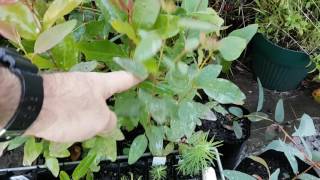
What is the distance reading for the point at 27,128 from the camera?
2.18 ft

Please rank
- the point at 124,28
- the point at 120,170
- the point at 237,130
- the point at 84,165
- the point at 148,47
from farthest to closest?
1. the point at 237,130
2. the point at 120,170
3. the point at 84,165
4. the point at 124,28
5. the point at 148,47

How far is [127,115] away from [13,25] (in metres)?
0.27

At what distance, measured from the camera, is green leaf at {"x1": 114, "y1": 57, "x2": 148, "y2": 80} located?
0.67 meters

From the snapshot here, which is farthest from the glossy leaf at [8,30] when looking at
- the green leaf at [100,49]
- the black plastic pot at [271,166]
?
the black plastic pot at [271,166]

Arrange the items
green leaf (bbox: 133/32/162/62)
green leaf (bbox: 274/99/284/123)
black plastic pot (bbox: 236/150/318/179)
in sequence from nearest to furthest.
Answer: green leaf (bbox: 133/32/162/62) → green leaf (bbox: 274/99/284/123) → black plastic pot (bbox: 236/150/318/179)

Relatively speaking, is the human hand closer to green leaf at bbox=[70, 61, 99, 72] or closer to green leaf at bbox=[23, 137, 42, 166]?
green leaf at bbox=[70, 61, 99, 72]

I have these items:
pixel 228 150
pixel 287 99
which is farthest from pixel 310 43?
pixel 228 150

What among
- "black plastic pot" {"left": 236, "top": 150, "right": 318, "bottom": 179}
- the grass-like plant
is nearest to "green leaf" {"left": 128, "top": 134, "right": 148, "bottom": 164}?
the grass-like plant

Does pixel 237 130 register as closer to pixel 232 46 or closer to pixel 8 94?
pixel 232 46

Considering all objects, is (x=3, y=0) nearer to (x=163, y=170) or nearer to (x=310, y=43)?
(x=163, y=170)

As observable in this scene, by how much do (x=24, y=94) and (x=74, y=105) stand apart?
0.26 ft

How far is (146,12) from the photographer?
710 millimetres

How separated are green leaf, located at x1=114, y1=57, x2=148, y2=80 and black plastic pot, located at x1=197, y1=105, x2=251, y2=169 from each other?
595 mm

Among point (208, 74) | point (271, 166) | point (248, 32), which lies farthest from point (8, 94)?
point (271, 166)
